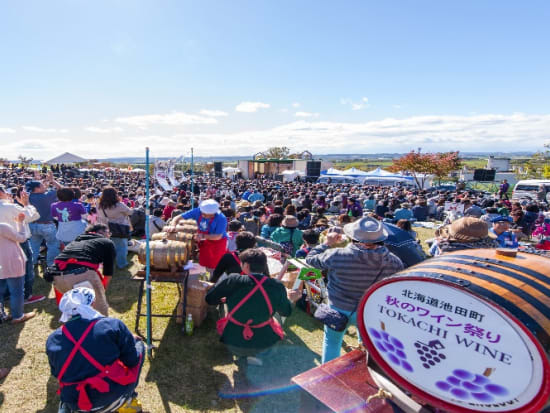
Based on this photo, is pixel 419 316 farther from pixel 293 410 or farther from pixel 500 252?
pixel 293 410

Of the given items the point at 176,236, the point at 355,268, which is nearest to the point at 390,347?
the point at 355,268

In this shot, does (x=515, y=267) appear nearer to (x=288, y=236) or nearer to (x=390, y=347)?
(x=390, y=347)

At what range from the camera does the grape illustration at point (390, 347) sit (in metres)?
1.72

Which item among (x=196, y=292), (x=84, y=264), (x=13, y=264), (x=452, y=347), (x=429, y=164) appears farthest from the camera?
(x=429, y=164)

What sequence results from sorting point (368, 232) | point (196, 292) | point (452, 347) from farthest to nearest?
point (196, 292) → point (368, 232) → point (452, 347)

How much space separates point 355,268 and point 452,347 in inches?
57.9

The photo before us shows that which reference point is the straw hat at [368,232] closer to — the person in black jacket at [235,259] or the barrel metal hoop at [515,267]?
the barrel metal hoop at [515,267]

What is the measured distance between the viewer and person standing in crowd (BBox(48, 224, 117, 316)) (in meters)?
3.60

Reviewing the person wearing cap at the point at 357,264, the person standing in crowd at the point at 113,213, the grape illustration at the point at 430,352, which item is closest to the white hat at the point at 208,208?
the person standing in crowd at the point at 113,213

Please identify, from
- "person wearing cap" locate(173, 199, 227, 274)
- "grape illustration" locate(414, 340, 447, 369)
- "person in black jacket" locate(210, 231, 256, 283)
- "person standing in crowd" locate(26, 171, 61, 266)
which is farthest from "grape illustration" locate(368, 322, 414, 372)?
"person standing in crowd" locate(26, 171, 61, 266)

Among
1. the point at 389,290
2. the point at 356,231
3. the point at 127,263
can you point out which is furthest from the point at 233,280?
the point at 127,263

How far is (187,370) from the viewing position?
3.71 metres

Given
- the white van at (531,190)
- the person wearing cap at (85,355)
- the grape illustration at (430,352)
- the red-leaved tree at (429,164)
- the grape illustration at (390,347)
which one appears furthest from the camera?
the red-leaved tree at (429,164)

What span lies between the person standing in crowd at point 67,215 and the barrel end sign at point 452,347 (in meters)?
5.52
